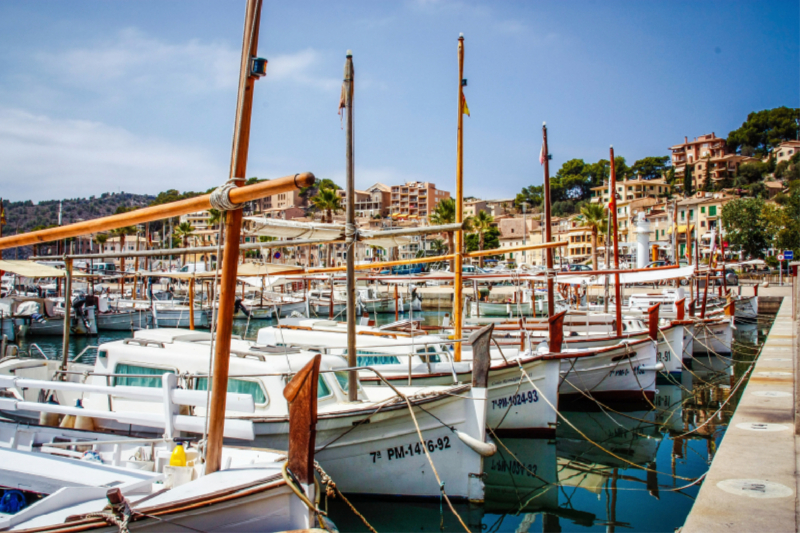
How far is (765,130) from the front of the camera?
142500 mm

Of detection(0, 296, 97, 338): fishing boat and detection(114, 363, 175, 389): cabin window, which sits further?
detection(0, 296, 97, 338): fishing boat

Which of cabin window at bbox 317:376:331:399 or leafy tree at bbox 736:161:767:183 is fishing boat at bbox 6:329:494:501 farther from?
leafy tree at bbox 736:161:767:183

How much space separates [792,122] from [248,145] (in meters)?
168

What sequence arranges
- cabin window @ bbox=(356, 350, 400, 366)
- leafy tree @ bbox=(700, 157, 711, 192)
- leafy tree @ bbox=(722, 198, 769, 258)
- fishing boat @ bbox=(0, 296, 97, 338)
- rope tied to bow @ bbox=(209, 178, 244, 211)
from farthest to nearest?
1. leafy tree @ bbox=(700, 157, 711, 192)
2. leafy tree @ bbox=(722, 198, 769, 258)
3. fishing boat @ bbox=(0, 296, 97, 338)
4. cabin window @ bbox=(356, 350, 400, 366)
5. rope tied to bow @ bbox=(209, 178, 244, 211)

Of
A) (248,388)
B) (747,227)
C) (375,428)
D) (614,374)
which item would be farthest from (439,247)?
(375,428)

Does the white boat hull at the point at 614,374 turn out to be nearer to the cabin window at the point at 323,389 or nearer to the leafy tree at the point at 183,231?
the cabin window at the point at 323,389

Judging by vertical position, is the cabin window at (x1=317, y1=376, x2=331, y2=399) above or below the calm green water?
above

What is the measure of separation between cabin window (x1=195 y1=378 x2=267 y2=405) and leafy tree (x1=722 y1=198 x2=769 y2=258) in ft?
243

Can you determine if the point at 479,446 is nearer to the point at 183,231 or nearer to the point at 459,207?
the point at 459,207

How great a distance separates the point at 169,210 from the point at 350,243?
15.8ft

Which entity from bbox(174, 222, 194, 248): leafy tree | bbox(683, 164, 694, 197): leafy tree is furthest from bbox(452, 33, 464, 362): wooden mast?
bbox(683, 164, 694, 197): leafy tree

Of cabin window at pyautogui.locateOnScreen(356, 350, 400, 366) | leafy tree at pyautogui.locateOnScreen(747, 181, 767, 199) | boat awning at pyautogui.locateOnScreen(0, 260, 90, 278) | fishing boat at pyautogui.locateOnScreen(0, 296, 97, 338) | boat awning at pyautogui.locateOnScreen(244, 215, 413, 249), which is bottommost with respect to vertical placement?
fishing boat at pyautogui.locateOnScreen(0, 296, 97, 338)

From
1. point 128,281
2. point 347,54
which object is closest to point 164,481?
point 347,54

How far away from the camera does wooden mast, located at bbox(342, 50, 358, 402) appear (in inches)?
402
